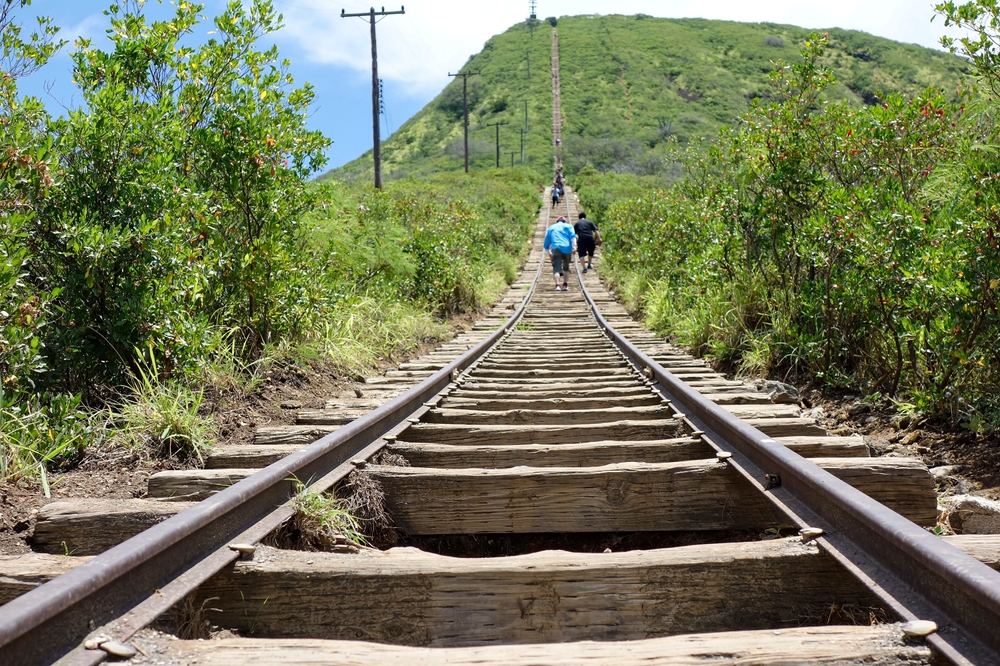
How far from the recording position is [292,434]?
424cm

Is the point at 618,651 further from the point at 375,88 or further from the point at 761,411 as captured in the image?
the point at 375,88

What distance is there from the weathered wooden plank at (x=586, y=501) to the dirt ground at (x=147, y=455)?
1.46m

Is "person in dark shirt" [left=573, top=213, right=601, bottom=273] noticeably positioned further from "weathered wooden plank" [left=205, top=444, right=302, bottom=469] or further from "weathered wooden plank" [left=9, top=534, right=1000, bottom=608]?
"weathered wooden plank" [left=9, top=534, right=1000, bottom=608]

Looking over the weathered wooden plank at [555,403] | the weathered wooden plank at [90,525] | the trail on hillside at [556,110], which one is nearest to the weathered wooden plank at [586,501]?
the weathered wooden plank at [90,525]

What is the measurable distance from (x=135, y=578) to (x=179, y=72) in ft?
15.7

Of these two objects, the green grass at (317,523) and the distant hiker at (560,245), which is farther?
the distant hiker at (560,245)

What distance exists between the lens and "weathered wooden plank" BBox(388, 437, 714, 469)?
12.0ft

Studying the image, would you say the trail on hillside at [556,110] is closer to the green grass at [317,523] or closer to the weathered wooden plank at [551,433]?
the weathered wooden plank at [551,433]

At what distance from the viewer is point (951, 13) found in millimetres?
4758

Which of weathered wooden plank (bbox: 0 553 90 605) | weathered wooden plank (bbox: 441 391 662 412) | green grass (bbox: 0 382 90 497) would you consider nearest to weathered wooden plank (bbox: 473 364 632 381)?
weathered wooden plank (bbox: 441 391 662 412)

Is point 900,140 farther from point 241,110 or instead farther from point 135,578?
point 135,578

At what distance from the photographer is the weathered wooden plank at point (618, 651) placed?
1684 mm

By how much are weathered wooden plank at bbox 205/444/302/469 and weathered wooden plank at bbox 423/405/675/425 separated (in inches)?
45.6

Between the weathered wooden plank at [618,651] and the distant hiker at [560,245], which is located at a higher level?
the distant hiker at [560,245]
